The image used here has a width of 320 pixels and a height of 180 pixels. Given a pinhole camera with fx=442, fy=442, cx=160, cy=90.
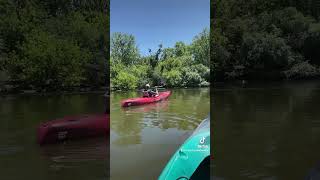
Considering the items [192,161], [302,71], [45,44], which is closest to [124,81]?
[192,161]

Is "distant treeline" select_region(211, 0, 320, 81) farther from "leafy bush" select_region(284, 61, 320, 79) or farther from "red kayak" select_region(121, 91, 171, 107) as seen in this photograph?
"red kayak" select_region(121, 91, 171, 107)

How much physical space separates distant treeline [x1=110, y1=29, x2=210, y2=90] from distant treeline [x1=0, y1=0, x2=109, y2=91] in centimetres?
601

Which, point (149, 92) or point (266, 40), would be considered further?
point (266, 40)

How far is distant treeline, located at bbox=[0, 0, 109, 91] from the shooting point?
34.8 ft

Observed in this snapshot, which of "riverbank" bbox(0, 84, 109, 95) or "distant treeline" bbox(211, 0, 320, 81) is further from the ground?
"distant treeline" bbox(211, 0, 320, 81)

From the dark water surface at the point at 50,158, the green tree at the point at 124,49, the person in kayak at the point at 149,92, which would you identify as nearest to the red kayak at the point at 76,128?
the dark water surface at the point at 50,158

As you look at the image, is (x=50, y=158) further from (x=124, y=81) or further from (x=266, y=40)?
(x=266, y=40)

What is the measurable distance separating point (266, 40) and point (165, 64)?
504 cm

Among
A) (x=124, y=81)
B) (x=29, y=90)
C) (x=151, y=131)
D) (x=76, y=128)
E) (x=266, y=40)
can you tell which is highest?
(x=266, y=40)

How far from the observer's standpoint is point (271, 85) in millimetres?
8281

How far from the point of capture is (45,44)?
1174 cm

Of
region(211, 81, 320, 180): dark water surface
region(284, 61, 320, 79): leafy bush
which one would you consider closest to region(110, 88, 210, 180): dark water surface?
region(211, 81, 320, 180): dark water surface

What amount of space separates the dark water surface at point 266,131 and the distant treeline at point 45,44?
11.4 ft

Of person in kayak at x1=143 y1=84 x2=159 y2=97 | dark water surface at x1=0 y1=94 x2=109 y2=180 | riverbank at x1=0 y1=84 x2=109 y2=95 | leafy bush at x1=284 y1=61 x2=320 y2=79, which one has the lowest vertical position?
dark water surface at x1=0 y1=94 x2=109 y2=180
